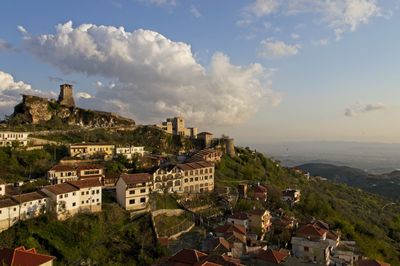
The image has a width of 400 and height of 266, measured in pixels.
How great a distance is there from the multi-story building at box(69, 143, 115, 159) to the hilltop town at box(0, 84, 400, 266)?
12 centimetres

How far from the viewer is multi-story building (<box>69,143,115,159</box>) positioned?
43531mm

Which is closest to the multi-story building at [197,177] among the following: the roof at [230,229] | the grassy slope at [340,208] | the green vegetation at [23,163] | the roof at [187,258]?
the grassy slope at [340,208]

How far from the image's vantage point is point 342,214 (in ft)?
170

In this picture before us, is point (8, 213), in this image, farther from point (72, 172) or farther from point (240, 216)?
point (240, 216)

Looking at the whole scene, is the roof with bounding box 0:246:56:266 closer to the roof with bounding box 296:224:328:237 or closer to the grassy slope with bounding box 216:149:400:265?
the roof with bounding box 296:224:328:237

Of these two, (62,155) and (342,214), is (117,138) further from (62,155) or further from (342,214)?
(342,214)

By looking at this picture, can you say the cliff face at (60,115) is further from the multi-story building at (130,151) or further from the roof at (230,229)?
the roof at (230,229)

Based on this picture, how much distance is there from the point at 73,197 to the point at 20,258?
9.50 meters

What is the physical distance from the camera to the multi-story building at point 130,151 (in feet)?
153

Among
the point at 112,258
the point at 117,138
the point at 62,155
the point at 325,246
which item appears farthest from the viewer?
the point at 117,138

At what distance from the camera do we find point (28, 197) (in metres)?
28.8

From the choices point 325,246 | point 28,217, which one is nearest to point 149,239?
point 28,217

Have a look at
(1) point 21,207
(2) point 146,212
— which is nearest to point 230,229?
(2) point 146,212

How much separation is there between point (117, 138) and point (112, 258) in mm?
30070
